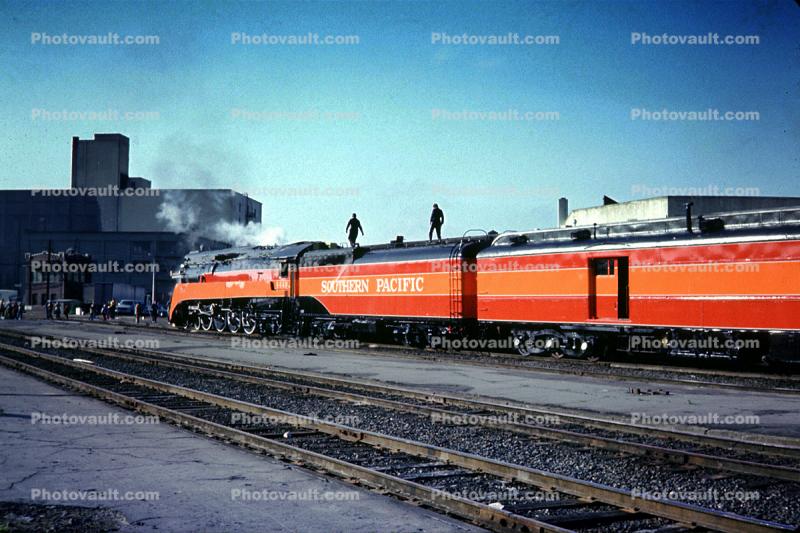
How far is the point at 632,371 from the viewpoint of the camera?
1781 cm

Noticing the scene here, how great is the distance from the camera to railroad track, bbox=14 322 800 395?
47.3ft

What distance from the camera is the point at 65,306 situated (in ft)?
220

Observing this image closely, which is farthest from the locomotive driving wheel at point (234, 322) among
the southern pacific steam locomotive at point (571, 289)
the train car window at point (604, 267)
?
the train car window at point (604, 267)

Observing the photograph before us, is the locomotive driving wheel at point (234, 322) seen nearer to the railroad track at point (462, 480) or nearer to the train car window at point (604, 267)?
the train car window at point (604, 267)

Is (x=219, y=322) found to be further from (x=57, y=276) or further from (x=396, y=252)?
(x=57, y=276)

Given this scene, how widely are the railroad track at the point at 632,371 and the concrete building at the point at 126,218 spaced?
66627mm

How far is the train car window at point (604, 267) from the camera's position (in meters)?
18.9

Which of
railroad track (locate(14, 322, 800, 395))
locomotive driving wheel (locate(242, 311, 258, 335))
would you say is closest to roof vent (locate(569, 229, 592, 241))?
railroad track (locate(14, 322, 800, 395))

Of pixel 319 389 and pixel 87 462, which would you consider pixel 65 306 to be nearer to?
pixel 319 389

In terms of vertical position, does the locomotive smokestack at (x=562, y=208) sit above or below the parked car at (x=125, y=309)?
above

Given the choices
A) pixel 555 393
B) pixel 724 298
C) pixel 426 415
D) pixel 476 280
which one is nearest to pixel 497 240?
pixel 476 280

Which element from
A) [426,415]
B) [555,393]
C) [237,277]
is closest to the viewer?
[426,415]

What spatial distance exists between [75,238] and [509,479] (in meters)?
94.3

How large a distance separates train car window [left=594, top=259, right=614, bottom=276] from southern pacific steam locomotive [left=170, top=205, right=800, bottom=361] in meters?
0.03
